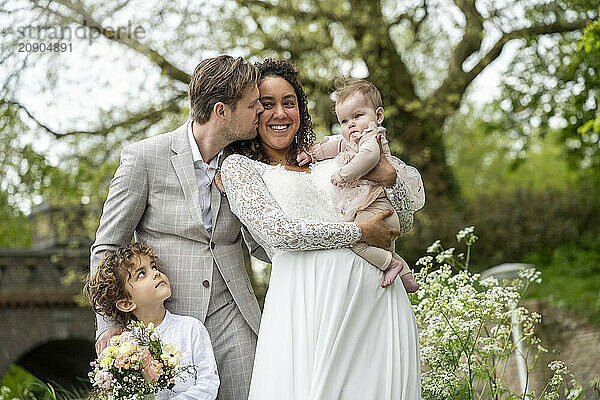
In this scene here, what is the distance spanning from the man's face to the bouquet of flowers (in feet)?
3.27

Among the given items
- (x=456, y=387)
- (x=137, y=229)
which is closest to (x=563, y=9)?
(x=456, y=387)

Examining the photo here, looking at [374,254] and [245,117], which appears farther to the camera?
[245,117]

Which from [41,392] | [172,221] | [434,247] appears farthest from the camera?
[41,392]

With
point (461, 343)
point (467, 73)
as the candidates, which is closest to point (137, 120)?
point (467, 73)

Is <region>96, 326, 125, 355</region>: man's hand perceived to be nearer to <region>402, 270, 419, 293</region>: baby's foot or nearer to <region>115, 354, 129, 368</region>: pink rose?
<region>115, 354, 129, 368</region>: pink rose

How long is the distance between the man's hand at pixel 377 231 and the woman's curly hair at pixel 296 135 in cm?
59

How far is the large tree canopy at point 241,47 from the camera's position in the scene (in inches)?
449

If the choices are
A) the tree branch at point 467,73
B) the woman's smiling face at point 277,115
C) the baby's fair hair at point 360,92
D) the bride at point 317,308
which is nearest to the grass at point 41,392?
the bride at point 317,308

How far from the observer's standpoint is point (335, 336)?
3.29 meters

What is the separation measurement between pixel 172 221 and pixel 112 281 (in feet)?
1.24

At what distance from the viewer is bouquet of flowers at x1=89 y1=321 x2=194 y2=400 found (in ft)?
10.2

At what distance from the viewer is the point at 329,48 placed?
12.2m

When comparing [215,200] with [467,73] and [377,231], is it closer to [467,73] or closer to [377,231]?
[377,231]

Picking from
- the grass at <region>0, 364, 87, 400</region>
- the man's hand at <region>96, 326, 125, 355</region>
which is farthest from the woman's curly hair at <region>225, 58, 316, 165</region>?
the grass at <region>0, 364, 87, 400</region>
